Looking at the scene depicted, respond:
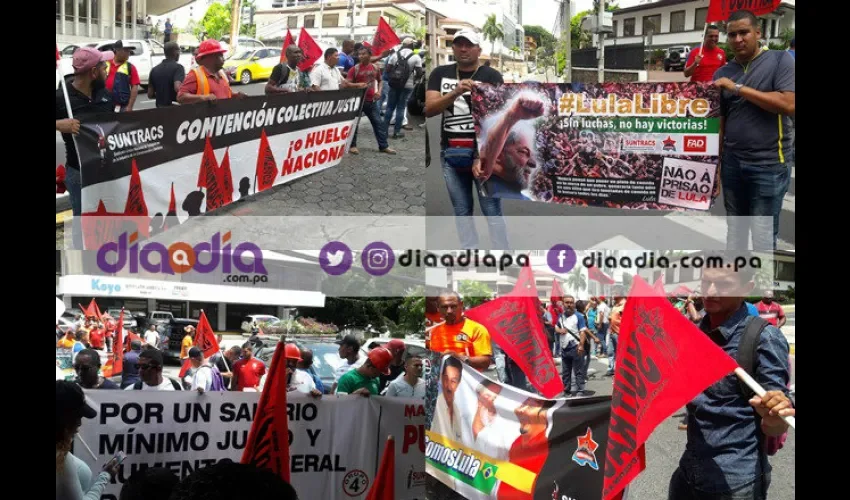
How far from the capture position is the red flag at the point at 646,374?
147 inches

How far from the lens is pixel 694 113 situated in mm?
4516

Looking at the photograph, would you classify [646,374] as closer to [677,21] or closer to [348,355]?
[348,355]

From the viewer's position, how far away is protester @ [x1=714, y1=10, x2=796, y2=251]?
429 centimetres

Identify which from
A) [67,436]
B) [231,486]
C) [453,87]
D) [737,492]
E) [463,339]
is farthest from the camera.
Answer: [463,339]

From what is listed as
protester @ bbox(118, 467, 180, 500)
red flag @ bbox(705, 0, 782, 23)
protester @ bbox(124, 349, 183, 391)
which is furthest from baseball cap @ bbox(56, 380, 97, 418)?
red flag @ bbox(705, 0, 782, 23)

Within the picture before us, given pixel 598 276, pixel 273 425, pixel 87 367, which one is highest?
pixel 598 276

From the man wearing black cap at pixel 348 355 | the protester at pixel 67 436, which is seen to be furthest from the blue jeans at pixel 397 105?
the protester at pixel 67 436

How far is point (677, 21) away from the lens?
4.80 m

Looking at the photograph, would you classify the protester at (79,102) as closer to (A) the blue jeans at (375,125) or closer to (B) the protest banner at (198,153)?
(B) the protest banner at (198,153)

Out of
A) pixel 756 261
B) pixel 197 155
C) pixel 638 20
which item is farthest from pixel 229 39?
pixel 756 261

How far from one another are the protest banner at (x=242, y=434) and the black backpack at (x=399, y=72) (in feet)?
5.43

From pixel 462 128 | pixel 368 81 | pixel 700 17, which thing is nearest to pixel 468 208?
pixel 462 128

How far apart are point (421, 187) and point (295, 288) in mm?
828

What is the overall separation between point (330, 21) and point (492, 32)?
0.86 meters
